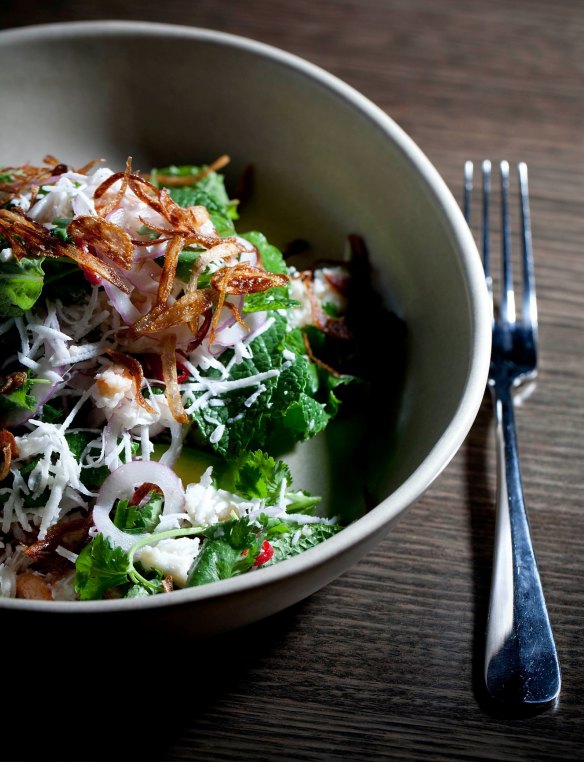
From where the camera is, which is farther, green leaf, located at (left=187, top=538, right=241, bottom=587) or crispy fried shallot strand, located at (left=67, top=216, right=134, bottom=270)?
crispy fried shallot strand, located at (left=67, top=216, right=134, bottom=270)

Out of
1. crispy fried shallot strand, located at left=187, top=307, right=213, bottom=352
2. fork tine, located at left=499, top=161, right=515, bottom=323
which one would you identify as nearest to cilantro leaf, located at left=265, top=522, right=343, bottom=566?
crispy fried shallot strand, located at left=187, top=307, right=213, bottom=352

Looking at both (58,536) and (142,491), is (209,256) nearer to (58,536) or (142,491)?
(142,491)

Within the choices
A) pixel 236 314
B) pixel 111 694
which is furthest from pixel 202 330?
pixel 111 694

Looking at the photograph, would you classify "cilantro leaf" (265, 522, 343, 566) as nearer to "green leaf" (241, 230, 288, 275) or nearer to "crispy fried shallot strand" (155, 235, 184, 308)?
"crispy fried shallot strand" (155, 235, 184, 308)

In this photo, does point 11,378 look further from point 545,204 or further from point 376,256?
point 545,204

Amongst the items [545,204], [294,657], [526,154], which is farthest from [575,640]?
[526,154]

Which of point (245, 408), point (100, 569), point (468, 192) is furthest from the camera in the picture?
point (468, 192)

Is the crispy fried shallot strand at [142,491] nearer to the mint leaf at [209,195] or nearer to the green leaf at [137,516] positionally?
the green leaf at [137,516]
